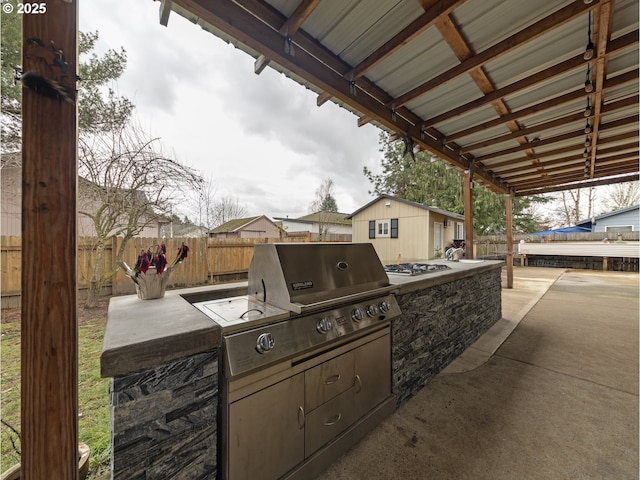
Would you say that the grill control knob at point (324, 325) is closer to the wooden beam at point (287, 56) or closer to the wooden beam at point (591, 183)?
the wooden beam at point (287, 56)

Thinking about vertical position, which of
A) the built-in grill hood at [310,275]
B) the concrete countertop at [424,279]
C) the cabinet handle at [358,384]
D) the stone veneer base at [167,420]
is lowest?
the cabinet handle at [358,384]

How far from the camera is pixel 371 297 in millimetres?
1881

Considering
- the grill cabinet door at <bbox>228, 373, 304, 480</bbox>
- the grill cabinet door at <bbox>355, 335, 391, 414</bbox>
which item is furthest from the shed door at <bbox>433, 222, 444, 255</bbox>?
the grill cabinet door at <bbox>228, 373, 304, 480</bbox>

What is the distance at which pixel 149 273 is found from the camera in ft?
5.30

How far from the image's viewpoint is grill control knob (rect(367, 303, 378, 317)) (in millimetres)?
1817

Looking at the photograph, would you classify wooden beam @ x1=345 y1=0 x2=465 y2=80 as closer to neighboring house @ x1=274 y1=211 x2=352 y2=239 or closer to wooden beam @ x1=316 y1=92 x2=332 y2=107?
wooden beam @ x1=316 y1=92 x2=332 y2=107

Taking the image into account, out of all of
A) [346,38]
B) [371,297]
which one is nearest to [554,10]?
[346,38]

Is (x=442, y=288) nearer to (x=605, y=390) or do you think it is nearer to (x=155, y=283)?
(x=605, y=390)

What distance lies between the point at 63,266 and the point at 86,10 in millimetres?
1804

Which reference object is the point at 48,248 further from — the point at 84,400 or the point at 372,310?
the point at 84,400

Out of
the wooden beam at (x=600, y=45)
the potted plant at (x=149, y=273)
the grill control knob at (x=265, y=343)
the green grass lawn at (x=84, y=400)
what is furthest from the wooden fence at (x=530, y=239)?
the green grass lawn at (x=84, y=400)

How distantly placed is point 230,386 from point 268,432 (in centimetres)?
37

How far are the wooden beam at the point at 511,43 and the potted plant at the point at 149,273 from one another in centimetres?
254

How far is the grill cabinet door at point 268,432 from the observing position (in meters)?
1.21
